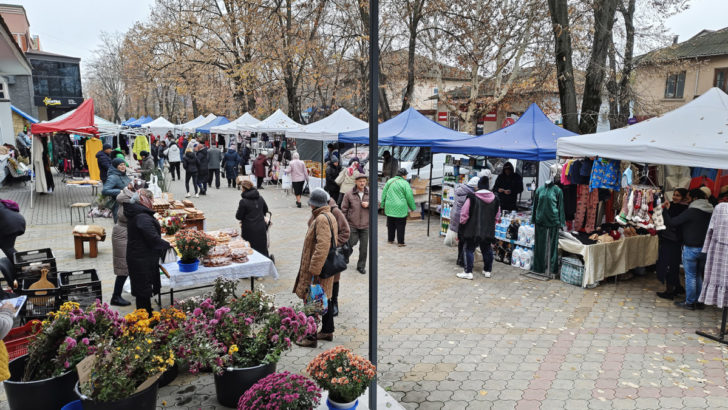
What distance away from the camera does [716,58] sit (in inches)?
1147

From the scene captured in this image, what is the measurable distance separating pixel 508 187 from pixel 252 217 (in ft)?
19.5

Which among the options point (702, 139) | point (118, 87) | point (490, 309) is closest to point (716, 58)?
point (702, 139)

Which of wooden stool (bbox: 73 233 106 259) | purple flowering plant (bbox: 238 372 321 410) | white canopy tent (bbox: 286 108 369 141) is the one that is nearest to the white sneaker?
purple flowering plant (bbox: 238 372 321 410)

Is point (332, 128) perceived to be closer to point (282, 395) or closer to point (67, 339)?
point (67, 339)

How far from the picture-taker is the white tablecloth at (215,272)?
18.9 feet

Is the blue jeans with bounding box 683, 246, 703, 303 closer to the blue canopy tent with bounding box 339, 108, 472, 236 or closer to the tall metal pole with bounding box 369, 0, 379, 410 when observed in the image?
the tall metal pole with bounding box 369, 0, 379, 410

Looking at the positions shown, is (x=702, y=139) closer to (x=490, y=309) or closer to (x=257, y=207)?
(x=490, y=309)

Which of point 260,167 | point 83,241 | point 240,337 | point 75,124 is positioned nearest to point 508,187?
point 240,337

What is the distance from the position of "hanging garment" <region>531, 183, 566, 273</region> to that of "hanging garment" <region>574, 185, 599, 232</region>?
45.6 inches

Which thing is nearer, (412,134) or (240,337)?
(240,337)

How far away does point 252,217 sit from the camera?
7.32 m

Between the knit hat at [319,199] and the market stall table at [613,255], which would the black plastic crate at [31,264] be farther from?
the market stall table at [613,255]

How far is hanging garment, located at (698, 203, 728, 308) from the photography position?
5691mm

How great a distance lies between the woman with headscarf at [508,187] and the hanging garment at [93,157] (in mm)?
12856
